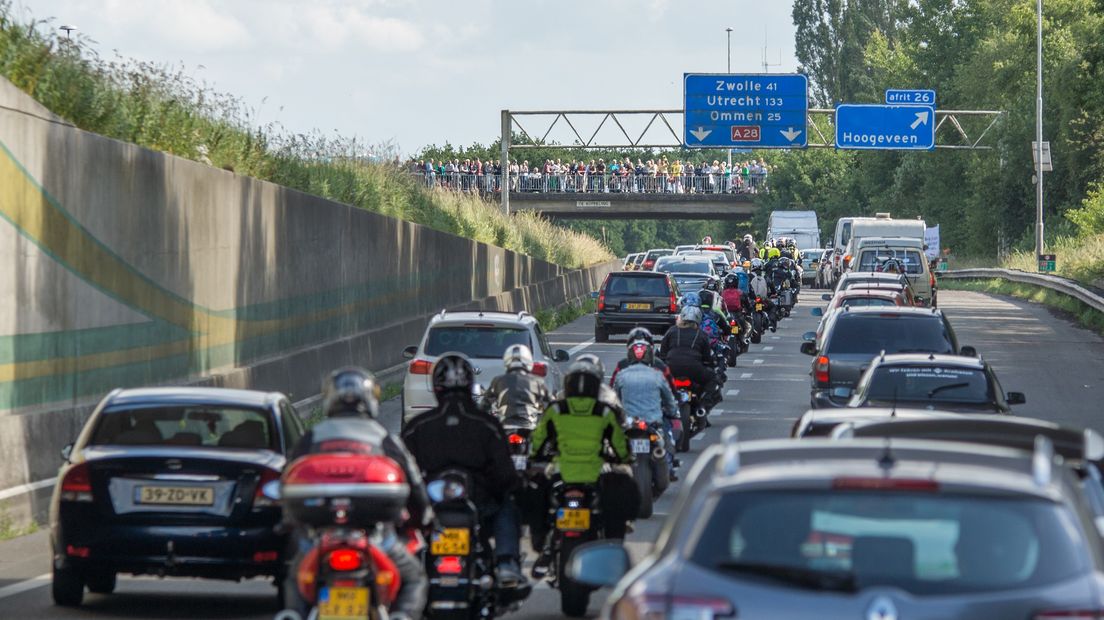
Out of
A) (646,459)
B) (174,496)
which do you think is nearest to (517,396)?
(646,459)

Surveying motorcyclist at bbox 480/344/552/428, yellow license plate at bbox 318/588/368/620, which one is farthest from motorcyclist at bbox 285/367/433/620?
motorcyclist at bbox 480/344/552/428

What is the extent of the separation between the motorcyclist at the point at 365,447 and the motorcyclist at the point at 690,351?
12302 mm

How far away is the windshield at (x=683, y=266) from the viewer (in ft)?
162

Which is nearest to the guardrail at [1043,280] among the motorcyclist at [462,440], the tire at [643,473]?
the tire at [643,473]

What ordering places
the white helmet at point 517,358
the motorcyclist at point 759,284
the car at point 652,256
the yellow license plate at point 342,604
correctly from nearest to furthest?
the yellow license plate at point 342,604
the white helmet at point 517,358
the motorcyclist at point 759,284
the car at point 652,256

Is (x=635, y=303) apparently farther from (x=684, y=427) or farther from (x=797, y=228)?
(x=797, y=228)

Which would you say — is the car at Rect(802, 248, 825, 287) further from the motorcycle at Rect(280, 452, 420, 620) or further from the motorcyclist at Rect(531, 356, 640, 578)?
the motorcycle at Rect(280, 452, 420, 620)

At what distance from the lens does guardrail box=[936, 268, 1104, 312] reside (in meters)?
44.0

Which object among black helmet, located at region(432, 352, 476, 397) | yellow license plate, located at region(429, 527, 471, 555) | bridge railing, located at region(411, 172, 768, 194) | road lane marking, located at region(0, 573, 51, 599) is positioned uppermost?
bridge railing, located at region(411, 172, 768, 194)

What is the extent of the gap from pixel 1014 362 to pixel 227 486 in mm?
24814

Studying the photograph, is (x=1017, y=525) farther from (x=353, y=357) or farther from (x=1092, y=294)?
(x=1092, y=294)

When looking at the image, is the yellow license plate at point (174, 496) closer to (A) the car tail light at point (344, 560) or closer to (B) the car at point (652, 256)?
(A) the car tail light at point (344, 560)

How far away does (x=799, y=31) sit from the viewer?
135 meters

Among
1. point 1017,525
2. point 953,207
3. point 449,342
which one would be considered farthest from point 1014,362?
point 953,207
